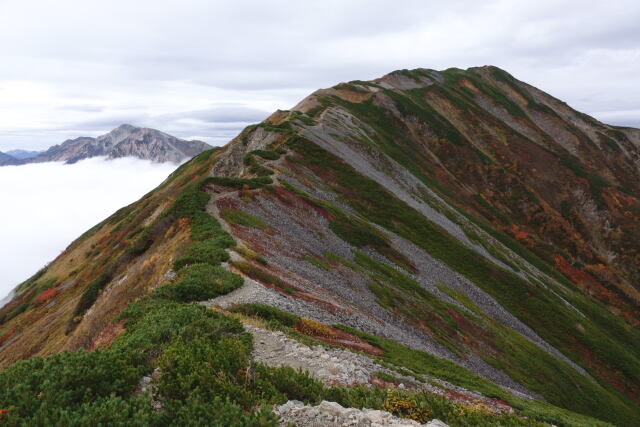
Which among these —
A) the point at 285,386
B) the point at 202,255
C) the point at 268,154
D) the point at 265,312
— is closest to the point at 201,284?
the point at 265,312

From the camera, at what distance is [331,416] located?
9.73 metres

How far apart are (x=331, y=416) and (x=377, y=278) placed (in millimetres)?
31433

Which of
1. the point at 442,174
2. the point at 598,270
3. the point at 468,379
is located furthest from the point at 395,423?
the point at 598,270

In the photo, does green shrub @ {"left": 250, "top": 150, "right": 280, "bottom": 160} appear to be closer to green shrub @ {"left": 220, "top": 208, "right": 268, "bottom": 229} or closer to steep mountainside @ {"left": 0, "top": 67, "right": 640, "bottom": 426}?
steep mountainside @ {"left": 0, "top": 67, "right": 640, "bottom": 426}

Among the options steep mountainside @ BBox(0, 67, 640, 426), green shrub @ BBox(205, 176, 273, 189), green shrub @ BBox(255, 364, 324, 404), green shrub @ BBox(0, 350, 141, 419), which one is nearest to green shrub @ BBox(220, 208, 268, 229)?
steep mountainside @ BBox(0, 67, 640, 426)

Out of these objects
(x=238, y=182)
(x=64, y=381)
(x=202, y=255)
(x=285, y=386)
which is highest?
(x=238, y=182)

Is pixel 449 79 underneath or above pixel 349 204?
above

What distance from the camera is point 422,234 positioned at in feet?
195

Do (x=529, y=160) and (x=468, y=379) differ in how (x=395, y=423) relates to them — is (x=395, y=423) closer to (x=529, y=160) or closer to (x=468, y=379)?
(x=468, y=379)

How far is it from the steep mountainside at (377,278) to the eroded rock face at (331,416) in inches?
5.7

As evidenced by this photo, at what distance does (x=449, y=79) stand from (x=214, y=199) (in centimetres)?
15444

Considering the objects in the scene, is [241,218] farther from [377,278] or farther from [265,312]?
[265,312]

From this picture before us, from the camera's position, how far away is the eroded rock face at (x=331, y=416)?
31.0 feet

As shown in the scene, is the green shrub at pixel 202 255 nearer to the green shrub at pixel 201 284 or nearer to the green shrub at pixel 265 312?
the green shrub at pixel 201 284
